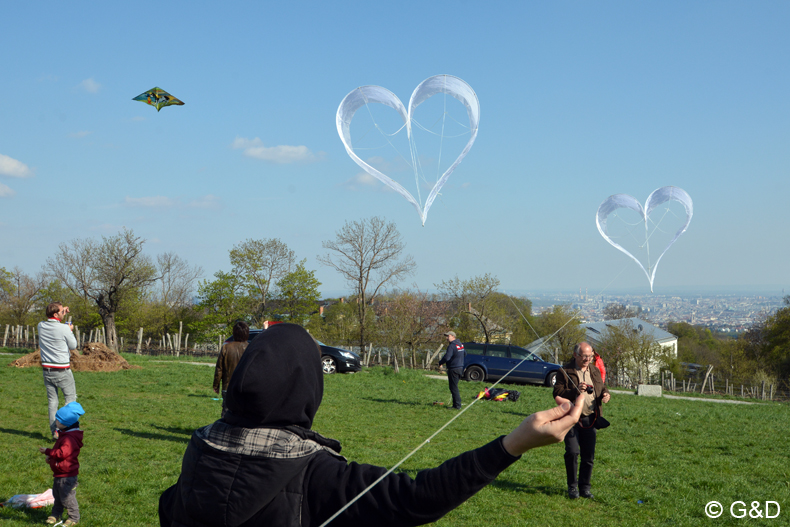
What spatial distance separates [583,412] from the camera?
5680 millimetres

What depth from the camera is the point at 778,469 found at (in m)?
7.38

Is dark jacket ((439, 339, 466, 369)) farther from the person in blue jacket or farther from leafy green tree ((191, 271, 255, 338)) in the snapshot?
leafy green tree ((191, 271, 255, 338))

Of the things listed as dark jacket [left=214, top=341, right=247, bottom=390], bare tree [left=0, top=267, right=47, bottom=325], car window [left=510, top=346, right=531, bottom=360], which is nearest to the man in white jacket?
dark jacket [left=214, top=341, right=247, bottom=390]

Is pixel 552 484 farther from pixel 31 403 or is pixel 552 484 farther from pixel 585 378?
pixel 31 403

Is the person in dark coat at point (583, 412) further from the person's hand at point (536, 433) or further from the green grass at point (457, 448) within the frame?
the person's hand at point (536, 433)

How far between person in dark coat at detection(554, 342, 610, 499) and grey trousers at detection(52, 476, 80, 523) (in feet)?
15.4

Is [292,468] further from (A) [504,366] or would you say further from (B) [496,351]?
(B) [496,351]

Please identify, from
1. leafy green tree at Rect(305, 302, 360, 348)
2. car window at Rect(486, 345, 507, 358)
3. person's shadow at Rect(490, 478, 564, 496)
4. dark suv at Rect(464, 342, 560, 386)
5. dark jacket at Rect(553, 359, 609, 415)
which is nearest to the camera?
dark jacket at Rect(553, 359, 609, 415)

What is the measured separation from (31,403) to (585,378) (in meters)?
10.5

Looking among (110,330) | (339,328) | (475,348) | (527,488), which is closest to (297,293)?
(339,328)

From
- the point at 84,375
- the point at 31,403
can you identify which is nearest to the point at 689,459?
the point at 31,403

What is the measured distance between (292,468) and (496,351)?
58.7 ft

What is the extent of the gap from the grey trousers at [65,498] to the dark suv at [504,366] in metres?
14.6

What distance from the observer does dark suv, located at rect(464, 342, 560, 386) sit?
18.1m
